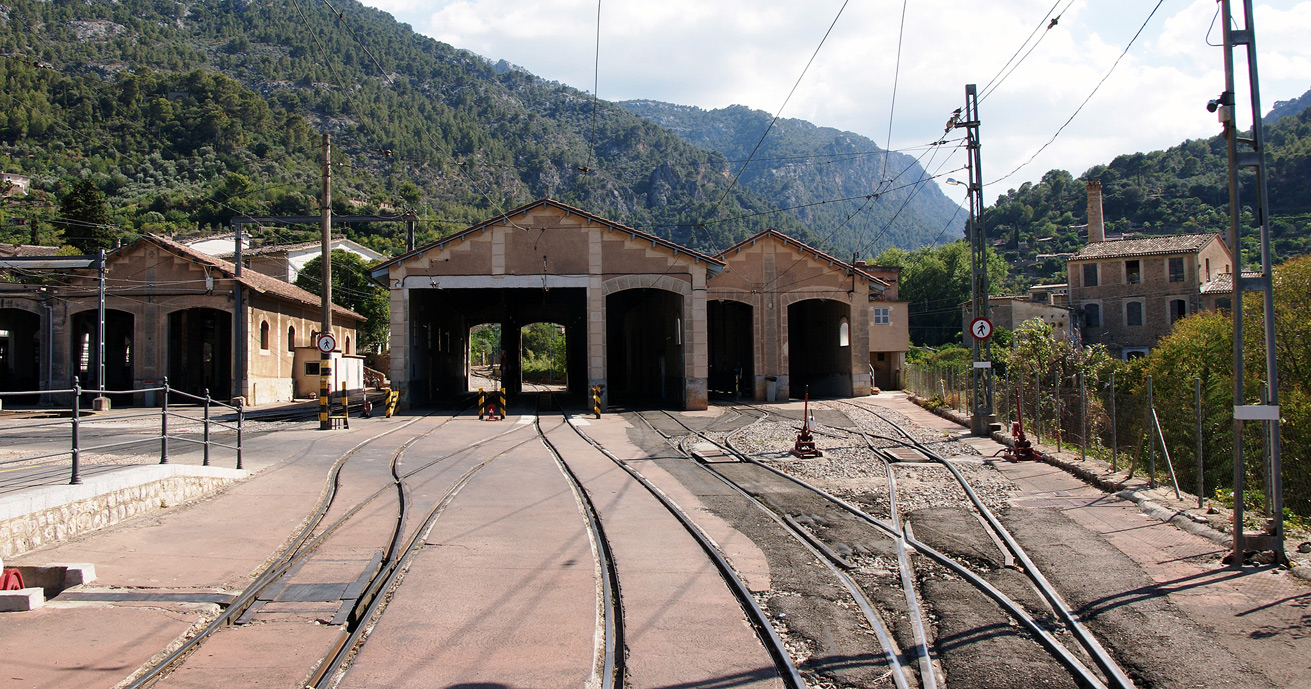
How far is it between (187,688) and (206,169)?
97492mm

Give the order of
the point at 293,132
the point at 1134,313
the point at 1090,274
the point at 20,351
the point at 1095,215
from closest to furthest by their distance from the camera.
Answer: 1. the point at 20,351
2. the point at 1134,313
3. the point at 1090,274
4. the point at 1095,215
5. the point at 293,132

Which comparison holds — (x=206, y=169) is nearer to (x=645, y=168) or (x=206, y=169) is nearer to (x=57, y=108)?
(x=57, y=108)

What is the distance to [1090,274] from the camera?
53.8 m

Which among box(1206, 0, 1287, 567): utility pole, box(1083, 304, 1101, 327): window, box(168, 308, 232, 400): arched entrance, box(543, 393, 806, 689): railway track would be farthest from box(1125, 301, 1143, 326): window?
box(168, 308, 232, 400): arched entrance

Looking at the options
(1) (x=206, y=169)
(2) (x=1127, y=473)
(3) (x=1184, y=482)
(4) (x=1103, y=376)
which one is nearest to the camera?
(2) (x=1127, y=473)

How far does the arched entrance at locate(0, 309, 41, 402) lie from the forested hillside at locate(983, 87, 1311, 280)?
83130mm

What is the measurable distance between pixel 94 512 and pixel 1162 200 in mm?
103371

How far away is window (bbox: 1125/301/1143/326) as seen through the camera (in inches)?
2042

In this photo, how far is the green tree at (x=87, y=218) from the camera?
58000mm

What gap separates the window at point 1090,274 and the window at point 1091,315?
1.43 metres

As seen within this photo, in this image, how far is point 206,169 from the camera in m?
88.6

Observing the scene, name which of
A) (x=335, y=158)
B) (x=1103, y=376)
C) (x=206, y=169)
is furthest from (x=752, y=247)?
(x=206, y=169)

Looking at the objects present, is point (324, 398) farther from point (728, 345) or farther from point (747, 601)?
point (728, 345)

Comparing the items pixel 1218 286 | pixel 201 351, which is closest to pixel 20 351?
pixel 201 351
